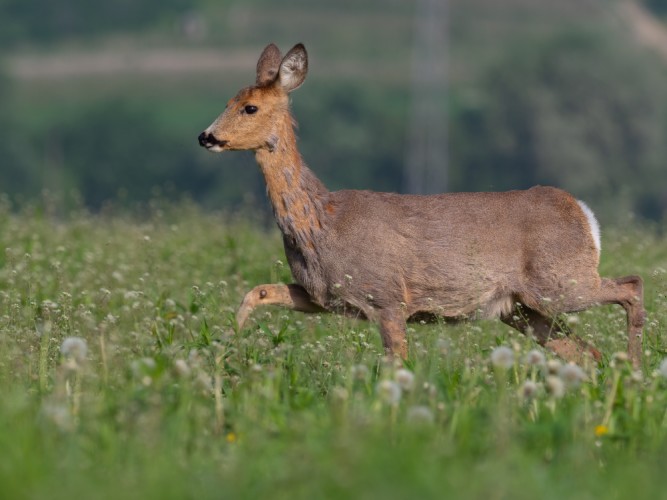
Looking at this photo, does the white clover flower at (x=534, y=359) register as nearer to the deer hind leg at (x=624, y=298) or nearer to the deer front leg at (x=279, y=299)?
the deer front leg at (x=279, y=299)

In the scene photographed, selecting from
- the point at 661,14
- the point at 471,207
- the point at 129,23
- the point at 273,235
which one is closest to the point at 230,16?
the point at 129,23

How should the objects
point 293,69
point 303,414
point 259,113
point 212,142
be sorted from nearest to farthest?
1. point 303,414
2. point 212,142
3. point 259,113
4. point 293,69

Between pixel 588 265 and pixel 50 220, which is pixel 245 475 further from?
pixel 50 220

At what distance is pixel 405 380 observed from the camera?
243 inches

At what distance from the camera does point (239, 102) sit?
356 inches

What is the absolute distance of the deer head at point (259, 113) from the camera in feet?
29.1

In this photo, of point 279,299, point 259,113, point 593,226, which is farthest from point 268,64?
point 593,226

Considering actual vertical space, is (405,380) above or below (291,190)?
below

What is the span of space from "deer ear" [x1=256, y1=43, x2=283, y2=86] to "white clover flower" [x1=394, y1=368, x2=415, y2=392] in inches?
139

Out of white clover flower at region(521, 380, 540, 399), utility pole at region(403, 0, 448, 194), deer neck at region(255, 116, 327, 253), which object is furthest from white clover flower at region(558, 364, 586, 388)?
utility pole at region(403, 0, 448, 194)

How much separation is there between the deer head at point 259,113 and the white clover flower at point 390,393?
3.17 m

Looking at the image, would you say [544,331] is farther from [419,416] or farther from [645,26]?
[645,26]

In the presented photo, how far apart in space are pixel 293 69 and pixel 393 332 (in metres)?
1.71

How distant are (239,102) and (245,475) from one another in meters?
4.21
